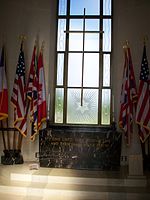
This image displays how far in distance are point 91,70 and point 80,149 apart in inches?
74.2

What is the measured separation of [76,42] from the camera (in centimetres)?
603

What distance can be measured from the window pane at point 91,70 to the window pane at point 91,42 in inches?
5.5

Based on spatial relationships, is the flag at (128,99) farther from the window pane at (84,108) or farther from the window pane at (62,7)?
the window pane at (62,7)

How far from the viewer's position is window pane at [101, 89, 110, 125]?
5.79 metres

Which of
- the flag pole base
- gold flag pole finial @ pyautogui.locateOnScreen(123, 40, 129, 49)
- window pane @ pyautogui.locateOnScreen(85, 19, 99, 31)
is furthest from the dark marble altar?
window pane @ pyautogui.locateOnScreen(85, 19, 99, 31)

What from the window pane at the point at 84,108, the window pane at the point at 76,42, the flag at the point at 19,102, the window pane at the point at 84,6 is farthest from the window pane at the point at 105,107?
the window pane at the point at 84,6

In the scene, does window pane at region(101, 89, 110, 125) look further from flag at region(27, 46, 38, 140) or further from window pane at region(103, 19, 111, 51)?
flag at region(27, 46, 38, 140)

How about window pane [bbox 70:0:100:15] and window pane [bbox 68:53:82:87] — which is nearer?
window pane [bbox 68:53:82:87]

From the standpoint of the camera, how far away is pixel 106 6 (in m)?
6.05

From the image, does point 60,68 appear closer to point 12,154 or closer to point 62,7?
point 62,7

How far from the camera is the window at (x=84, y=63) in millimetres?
5836

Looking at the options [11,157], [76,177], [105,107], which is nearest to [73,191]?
[76,177]

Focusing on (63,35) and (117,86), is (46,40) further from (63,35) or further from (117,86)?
(117,86)

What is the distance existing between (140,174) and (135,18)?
3397 mm
